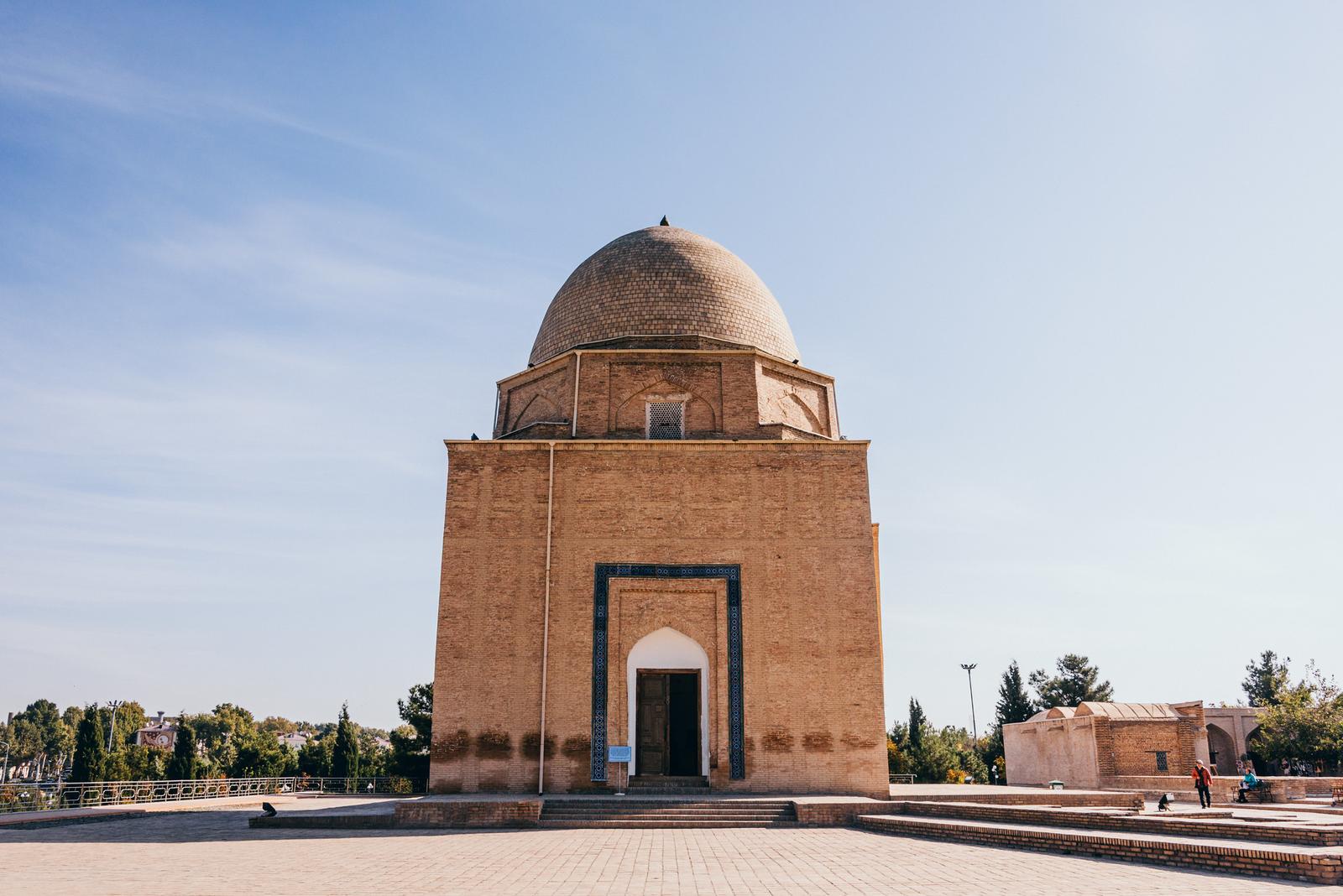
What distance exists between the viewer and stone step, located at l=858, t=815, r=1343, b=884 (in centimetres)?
741

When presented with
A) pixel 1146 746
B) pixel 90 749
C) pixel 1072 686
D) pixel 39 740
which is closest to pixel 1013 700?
pixel 1072 686

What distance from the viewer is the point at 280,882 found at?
22.8ft

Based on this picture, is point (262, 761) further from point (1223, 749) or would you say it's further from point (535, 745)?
point (1223, 749)

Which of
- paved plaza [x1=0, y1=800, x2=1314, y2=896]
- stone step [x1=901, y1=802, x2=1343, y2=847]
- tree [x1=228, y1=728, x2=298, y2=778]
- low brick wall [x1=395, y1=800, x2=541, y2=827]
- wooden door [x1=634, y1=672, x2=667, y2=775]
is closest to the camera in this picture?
paved plaza [x1=0, y1=800, x2=1314, y2=896]

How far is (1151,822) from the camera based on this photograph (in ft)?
32.7

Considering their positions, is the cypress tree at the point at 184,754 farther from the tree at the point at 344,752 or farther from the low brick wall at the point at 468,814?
the low brick wall at the point at 468,814

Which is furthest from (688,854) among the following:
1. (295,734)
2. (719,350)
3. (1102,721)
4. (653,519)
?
(295,734)

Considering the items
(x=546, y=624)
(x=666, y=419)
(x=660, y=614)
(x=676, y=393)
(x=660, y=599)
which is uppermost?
(x=676, y=393)

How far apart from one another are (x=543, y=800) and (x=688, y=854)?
4.09 m

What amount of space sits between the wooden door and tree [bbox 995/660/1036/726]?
108 feet

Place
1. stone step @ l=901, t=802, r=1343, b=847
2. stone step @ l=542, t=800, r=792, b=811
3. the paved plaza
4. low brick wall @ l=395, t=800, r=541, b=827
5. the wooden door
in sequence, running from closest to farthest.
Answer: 1. the paved plaza
2. stone step @ l=901, t=802, r=1343, b=847
3. low brick wall @ l=395, t=800, r=541, b=827
4. stone step @ l=542, t=800, r=792, b=811
5. the wooden door

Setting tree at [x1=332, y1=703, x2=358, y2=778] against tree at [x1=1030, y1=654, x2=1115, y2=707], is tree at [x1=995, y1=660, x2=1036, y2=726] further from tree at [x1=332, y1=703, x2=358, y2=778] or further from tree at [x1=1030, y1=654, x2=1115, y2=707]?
tree at [x1=332, y1=703, x2=358, y2=778]

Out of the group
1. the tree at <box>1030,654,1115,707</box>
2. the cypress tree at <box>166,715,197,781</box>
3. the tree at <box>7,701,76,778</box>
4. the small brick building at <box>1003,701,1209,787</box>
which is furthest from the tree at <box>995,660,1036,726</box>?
the tree at <box>7,701,76,778</box>

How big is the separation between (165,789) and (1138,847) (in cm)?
1818
